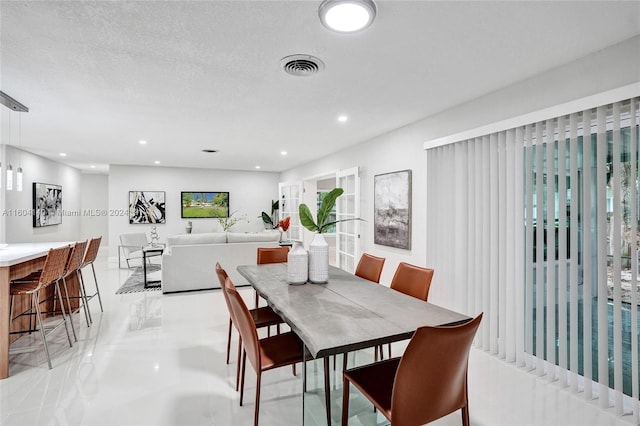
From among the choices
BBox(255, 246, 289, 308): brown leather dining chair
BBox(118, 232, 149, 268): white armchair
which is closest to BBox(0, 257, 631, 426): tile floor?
BBox(255, 246, 289, 308): brown leather dining chair

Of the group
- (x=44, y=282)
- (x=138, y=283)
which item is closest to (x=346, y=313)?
(x=44, y=282)

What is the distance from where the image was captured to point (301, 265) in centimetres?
245

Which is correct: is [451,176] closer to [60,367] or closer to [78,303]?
[60,367]

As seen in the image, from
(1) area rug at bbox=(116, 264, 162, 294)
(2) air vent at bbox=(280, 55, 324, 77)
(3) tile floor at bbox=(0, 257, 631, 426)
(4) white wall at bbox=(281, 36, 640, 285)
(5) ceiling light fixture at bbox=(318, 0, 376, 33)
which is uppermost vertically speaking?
(2) air vent at bbox=(280, 55, 324, 77)

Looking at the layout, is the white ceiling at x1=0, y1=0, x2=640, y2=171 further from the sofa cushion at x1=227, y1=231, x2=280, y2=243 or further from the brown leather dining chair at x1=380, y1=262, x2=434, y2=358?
the sofa cushion at x1=227, y1=231, x2=280, y2=243

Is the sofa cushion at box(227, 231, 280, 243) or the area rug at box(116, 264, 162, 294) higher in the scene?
the sofa cushion at box(227, 231, 280, 243)

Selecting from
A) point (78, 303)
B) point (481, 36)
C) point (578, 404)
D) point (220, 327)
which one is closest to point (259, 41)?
point (481, 36)

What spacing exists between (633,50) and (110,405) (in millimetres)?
3999

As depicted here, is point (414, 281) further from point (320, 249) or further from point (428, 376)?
point (428, 376)

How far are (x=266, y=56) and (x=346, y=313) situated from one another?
1.79 m

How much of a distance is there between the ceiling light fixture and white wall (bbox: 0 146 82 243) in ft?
15.2

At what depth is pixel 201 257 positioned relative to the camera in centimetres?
498

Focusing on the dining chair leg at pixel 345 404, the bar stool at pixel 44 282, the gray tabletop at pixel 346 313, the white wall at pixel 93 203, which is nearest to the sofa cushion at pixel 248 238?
the bar stool at pixel 44 282

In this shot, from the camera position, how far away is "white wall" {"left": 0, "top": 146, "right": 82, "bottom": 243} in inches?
214
